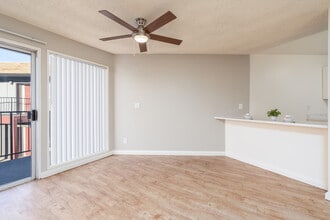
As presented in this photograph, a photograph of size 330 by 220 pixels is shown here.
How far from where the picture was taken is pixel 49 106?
10.4ft

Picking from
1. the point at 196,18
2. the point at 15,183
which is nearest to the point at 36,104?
the point at 15,183

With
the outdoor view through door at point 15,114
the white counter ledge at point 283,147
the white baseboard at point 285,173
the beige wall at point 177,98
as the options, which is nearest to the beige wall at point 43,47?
the outdoor view through door at point 15,114

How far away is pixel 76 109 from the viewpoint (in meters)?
3.65

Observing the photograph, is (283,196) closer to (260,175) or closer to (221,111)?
(260,175)

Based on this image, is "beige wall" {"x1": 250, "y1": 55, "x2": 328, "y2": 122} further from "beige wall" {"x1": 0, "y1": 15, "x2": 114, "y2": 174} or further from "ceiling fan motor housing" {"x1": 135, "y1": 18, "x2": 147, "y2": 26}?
"beige wall" {"x1": 0, "y1": 15, "x2": 114, "y2": 174}

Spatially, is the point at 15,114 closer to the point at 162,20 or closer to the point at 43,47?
the point at 43,47

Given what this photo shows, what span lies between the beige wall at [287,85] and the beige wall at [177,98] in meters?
0.26

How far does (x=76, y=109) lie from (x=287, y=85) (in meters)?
4.46

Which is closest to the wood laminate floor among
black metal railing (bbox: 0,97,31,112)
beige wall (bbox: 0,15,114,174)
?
beige wall (bbox: 0,15,114,174)

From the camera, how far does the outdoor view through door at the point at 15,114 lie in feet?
9.07

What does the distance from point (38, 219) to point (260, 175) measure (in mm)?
3093

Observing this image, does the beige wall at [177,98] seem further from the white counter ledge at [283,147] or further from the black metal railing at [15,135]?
the black metal railing at [15,135]

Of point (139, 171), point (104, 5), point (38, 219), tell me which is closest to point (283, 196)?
point (139, 171)

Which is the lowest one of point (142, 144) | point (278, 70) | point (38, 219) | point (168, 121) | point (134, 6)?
point (38, 219)
